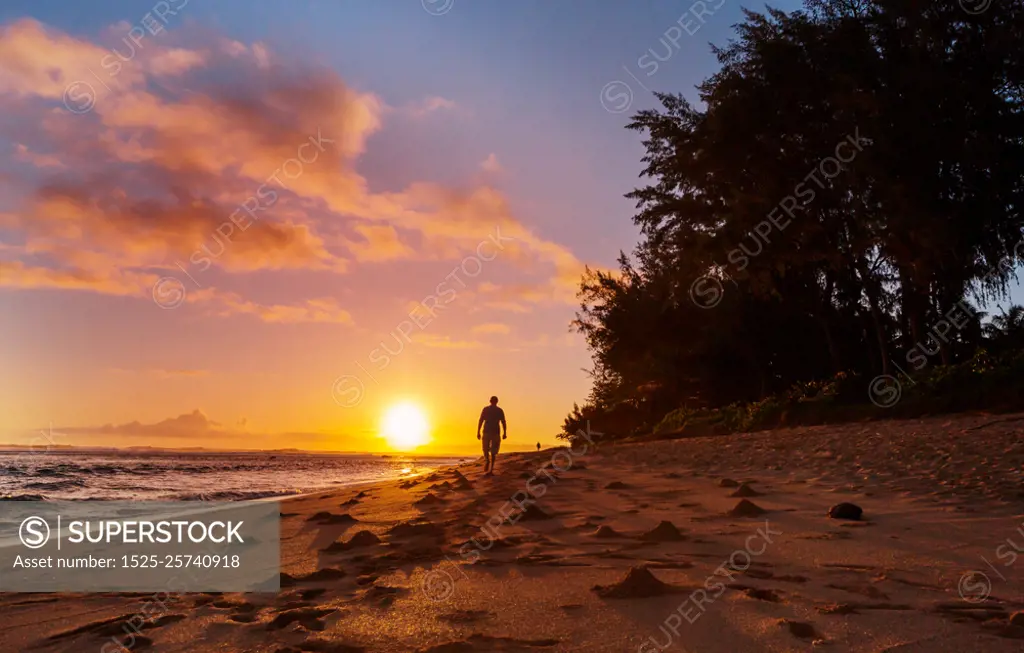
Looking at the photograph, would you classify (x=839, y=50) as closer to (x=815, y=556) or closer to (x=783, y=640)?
(x=815, y=556)

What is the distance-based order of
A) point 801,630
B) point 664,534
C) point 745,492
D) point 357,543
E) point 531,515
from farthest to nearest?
point 745,492 → point 531,515 → point 357,543 → point 664,534 → point 801,630

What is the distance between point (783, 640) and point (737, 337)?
30.6 meters

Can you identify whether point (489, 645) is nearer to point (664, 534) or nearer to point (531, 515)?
point (664, 534)

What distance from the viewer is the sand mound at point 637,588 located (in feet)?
15.8

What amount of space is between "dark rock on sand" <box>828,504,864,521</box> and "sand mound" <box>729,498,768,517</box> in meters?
0.80

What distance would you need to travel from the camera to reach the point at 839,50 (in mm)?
22000

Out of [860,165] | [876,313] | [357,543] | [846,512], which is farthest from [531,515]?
[876,313]

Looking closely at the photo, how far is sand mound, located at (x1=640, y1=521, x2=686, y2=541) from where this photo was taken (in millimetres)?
6824

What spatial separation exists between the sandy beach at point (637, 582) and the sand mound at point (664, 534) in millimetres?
15

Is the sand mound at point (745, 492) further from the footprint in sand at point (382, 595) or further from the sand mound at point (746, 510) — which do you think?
the footprint in sand at point (382, 595)

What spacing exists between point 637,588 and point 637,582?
5 cm

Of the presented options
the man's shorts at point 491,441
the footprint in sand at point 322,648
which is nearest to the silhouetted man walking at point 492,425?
the man's shorts at point 491,441

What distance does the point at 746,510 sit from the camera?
26.5 ft

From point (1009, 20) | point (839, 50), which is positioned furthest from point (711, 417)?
point (1009, 20)
